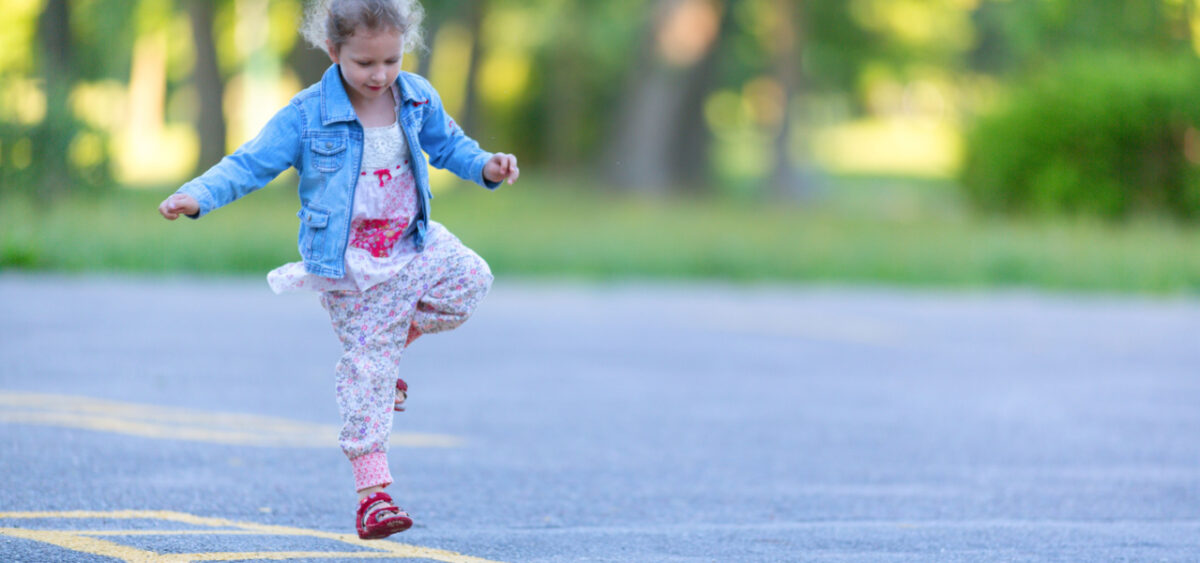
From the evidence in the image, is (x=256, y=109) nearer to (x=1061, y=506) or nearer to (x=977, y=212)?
(x=977, y=212)

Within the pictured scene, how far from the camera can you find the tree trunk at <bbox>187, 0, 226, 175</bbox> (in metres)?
29.3

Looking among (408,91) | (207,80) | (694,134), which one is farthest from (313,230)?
(694,134)

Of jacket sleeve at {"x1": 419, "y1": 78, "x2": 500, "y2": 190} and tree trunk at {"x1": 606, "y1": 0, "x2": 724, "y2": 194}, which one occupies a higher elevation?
tree trunk at {"x1": 606, "y1": 0, "x2": 724, "y2": 194}

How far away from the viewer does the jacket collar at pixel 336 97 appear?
14.9 ft

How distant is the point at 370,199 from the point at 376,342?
16.1 inches

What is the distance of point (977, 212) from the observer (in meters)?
23.6

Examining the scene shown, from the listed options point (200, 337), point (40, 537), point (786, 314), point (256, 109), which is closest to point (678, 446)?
point (40, 537)

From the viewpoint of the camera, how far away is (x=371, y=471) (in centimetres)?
469

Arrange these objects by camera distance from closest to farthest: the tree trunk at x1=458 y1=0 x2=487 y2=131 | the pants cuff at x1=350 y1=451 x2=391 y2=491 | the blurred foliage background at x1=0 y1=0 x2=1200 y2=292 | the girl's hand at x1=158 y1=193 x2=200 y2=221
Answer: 1. the girl's hand at x1=158 y1=193 x2=200 y2=221
2. the pants cuff at x1=350 y1=451 x2=391 y2=491
3. the blurred foliage background at x1=0 y1=0 x2=1200 y2=292
4. the tree trunk at x1=458 y1=0 x2=487 y2=131

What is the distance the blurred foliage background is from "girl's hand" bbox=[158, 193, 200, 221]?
1053 mm

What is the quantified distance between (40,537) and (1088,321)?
945cm

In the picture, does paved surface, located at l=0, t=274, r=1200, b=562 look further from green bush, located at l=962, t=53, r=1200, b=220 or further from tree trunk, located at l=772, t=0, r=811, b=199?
tree trunk, located at l=772, t=0, r=811, b=199

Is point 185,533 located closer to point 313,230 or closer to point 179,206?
point 313,230

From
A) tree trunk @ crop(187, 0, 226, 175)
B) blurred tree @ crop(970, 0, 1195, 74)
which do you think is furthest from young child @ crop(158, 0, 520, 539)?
tree trunk @ crop(187, 0, 226, 175)
